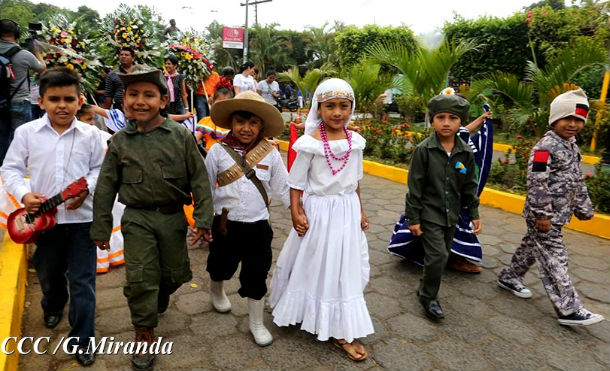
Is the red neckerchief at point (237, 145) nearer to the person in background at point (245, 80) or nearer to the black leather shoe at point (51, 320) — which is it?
the black leather shoe at point (51, 320)

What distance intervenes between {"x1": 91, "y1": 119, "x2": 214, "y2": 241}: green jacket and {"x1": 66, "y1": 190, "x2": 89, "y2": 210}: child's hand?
0.11 metres

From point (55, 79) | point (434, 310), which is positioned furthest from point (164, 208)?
point (434, 310)

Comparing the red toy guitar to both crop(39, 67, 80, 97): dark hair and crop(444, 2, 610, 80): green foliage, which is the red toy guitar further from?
crop(444, 2, 610, 80): green foliage

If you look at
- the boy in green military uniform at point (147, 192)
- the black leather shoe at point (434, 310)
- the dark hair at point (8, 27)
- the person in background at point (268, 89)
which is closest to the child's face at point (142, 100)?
the boy in green military uniform at point (147, 192)

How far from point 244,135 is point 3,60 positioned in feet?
12.8

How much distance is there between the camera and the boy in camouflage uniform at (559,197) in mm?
3244

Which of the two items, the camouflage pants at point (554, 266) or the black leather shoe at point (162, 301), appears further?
the camouflage pants at point (554, 266)

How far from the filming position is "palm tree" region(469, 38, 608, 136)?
23.6ft

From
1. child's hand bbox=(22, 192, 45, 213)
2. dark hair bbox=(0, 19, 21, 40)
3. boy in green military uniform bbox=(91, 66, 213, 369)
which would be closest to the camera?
child's hand bbox=(22, 192, 45, 213)

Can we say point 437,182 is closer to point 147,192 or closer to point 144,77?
point 147,192

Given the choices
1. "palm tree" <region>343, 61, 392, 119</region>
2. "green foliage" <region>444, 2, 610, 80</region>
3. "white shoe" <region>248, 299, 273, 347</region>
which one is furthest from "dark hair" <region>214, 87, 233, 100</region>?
"green foliage" <region>444, 2, 610, 80</region>

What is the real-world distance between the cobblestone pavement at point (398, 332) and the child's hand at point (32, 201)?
966 mm

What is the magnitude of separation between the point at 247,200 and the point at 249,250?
343mm

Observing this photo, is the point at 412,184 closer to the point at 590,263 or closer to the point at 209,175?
the point at 209,175
